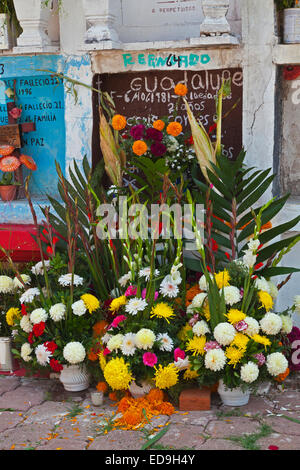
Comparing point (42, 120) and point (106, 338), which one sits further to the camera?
point (42, 120)

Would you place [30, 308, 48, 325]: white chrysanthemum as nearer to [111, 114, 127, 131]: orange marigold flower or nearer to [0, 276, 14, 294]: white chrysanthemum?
[0, 276, 14, 294]: white chrysanthemum

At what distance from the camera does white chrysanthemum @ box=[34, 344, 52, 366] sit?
3725mm

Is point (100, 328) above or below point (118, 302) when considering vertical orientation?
below

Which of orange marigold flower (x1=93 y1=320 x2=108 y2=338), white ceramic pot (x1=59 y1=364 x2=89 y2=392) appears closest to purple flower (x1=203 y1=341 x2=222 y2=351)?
orange marigold flower (x1=93 y1=320 x2=108 y2=338)

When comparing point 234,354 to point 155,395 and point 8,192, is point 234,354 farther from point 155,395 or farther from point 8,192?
point 8,192

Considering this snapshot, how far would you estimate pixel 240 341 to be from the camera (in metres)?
3.47

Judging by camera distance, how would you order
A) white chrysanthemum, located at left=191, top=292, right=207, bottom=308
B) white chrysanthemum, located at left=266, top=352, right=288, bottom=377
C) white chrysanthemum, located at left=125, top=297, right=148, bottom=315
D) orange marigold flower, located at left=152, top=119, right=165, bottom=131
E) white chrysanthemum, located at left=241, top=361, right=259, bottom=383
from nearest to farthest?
1. white chrysanthemum, located at left=241, top=361, right=259, bottom=383
2. white chrysanthemum, located at left=266, top=352, right=288, bottom=377
3. white chrysanthemum, located at left=125, top=297, right=148, bottom=315
4. white chrysanthemum, located at left=191, top=292, right=207, bottom=308
5. orange marigold flower, located at left=152, top=119, right=165, bottom=131

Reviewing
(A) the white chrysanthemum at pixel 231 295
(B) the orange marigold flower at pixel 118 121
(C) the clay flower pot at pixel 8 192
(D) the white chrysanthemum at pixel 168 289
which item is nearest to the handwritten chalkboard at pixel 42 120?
(C) the clay flower pot at pixel 8 192

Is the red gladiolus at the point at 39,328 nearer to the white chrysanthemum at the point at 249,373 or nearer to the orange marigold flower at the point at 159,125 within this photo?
the white chrysanthemum at the point at 249,373

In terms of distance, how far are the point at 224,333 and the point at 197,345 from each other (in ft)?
0.61

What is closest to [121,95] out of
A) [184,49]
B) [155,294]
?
[184,49]

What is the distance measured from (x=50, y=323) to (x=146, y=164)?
124 cm

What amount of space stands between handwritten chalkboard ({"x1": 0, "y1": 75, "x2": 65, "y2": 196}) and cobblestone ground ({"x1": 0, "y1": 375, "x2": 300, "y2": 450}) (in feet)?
6.03

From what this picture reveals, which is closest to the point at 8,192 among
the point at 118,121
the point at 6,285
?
the point at 6,285
